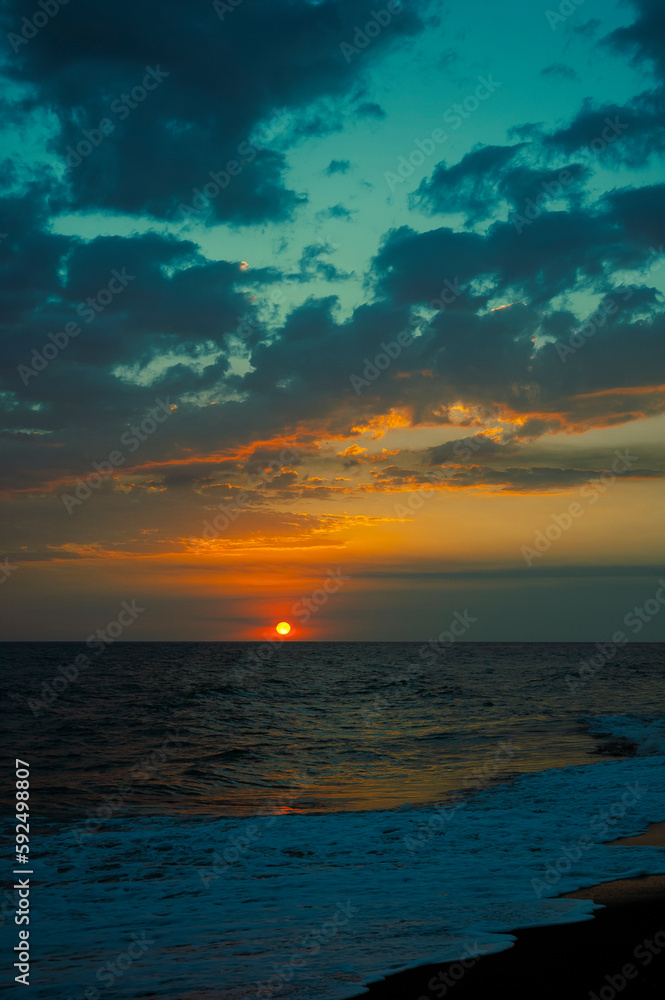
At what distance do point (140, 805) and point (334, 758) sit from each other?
301 inches

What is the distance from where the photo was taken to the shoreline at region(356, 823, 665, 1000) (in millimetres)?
5812

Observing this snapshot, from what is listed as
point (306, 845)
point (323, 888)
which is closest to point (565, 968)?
point (323, 888)

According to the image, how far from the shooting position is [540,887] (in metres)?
8.77

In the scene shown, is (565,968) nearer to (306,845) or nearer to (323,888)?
(323,888)

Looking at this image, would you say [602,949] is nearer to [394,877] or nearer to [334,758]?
[394,877]

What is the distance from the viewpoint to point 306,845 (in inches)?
450

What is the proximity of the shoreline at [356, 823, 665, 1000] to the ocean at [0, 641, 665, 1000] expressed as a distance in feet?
0.80

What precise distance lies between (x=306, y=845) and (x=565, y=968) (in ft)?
19.5

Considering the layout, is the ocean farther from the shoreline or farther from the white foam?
the shoreline

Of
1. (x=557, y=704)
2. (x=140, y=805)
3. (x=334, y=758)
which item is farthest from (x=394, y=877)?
(x=557, y=704)

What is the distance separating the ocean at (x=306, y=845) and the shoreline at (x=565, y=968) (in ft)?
0.80

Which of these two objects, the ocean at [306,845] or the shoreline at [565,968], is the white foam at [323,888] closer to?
the ocean at [306,845]

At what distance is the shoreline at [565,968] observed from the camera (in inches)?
229

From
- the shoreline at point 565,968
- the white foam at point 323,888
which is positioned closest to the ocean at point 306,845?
the white foam at point 323,888
